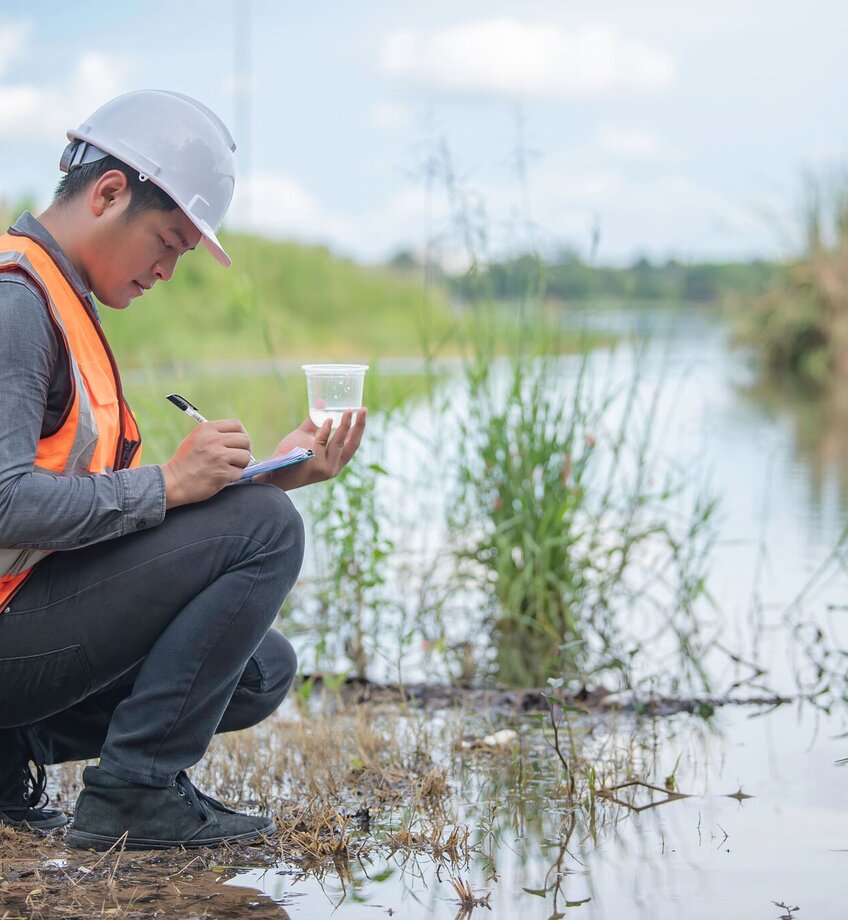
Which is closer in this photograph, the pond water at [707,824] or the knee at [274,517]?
the pond water at [707,824]

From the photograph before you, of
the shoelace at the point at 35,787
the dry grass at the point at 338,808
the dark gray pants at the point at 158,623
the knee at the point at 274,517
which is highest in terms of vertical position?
the knee at the point at 274,517

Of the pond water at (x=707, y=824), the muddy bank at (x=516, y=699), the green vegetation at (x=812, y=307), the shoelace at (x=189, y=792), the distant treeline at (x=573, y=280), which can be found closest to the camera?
the pond water at (x=707, y=824)

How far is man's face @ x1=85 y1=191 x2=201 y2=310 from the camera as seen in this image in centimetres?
228

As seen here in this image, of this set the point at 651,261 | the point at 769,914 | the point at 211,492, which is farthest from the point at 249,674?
the point at 651,261

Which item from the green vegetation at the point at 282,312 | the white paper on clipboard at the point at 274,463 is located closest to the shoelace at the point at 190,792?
the white paper on clipboard at the point at 274,463

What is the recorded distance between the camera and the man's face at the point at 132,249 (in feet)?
7.48

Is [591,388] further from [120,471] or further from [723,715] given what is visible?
[120,471]

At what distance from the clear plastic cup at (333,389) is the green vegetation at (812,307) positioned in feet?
36.7

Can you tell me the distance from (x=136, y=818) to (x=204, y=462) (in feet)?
2.18

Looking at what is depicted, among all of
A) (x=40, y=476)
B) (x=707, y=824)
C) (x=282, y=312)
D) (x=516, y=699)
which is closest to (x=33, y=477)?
(x=40, y=476)

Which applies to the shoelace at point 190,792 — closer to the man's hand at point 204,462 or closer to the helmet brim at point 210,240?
the man's hand at point 204,462

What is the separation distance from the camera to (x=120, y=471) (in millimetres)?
2213

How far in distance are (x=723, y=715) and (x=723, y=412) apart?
7.26 m

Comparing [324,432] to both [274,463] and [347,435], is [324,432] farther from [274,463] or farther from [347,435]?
[274,463]
